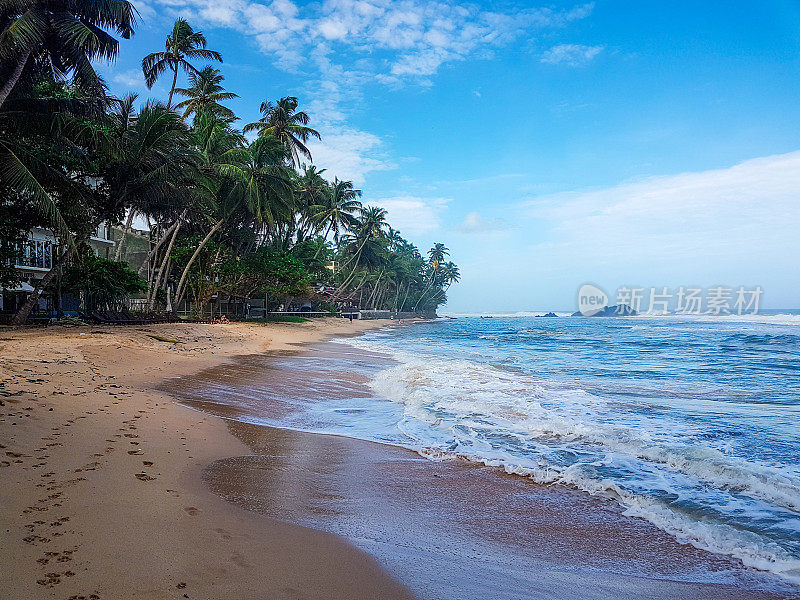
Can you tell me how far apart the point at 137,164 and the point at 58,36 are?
5.00 metres

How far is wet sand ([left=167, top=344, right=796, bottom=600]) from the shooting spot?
2.85 meters

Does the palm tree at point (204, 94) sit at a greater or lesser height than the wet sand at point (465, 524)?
greater

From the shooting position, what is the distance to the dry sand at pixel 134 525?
7.83 ft

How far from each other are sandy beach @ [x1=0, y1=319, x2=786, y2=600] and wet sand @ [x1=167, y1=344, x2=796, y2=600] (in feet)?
0.05

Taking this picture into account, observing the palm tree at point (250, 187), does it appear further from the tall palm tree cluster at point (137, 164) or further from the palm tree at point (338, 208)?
the palm tree at point (338, 208)

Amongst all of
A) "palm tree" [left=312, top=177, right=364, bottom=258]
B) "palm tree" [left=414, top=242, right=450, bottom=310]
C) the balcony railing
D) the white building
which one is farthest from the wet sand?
"palm tree" [left=414, top=242, right=450, bottom=310]

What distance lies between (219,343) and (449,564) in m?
16.8

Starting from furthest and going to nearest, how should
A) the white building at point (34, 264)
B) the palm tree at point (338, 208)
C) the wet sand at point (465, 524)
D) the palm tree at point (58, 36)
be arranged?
the palm tree at point (338, 208)
the white building at point (34, 264)
the palm tree at point (58, 36)
the wet sand at point (465, 524)

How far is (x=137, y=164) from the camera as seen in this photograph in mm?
18656

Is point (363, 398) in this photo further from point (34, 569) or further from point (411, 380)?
point (34, 569)

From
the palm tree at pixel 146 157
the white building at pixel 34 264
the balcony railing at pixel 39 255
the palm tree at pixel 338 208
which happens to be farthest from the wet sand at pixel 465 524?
the palm tree at pixel 338 208

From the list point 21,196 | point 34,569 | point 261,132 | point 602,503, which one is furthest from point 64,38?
point 261,132

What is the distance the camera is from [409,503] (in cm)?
407

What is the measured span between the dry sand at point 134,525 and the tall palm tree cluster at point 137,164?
37.8 ft
